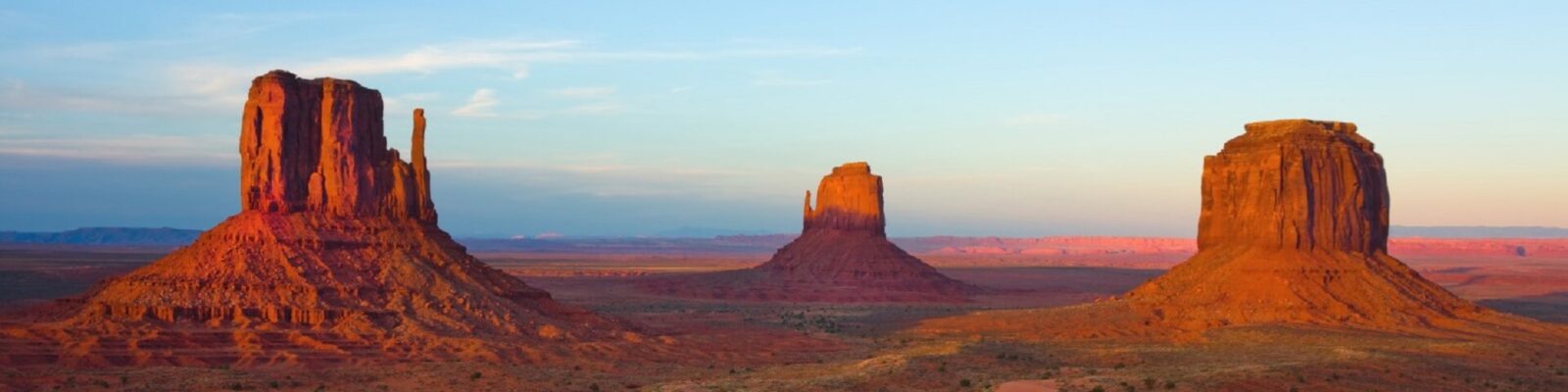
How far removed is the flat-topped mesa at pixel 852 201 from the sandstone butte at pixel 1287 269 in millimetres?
35401

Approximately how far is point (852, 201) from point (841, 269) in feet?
23.1

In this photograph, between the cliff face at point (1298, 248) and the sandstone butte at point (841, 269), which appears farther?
the sandstone butte at point (841, 269)

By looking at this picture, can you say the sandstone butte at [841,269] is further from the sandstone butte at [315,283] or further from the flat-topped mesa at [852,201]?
the sandstone butte at [315,283]

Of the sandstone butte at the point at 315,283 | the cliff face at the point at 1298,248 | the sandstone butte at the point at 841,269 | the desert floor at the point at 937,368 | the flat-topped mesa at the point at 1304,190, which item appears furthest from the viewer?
the sandstone butte at the point at 841,269

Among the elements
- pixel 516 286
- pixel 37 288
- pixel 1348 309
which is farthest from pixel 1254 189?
pixel 37 288

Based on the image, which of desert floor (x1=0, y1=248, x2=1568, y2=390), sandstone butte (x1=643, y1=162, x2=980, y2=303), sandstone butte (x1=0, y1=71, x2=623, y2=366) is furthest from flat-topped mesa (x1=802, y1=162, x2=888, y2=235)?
sandstone butte (x1=0, y1=71, x2=623, y2=366)

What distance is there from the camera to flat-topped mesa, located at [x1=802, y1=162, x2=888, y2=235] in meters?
93.0

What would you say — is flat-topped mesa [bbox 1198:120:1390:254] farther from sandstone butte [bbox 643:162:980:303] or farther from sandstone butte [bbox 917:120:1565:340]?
sandstone butte [bbox 643:162:980:303]

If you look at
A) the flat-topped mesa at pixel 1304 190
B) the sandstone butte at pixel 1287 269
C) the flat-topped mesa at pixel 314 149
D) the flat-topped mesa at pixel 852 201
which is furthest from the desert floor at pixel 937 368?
the flat-topped mesa at pixel 852 201

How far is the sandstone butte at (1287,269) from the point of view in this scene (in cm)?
4922

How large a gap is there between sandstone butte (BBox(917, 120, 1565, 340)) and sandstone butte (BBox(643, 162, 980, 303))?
85.6 ft

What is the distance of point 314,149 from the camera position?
39.4 metres

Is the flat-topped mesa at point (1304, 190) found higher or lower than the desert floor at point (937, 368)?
higher

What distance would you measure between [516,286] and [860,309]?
31.1 m
